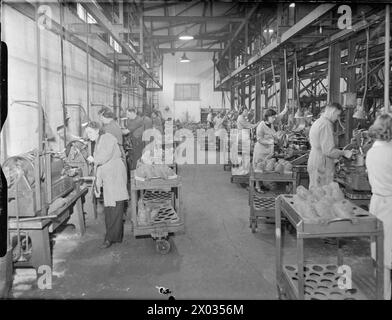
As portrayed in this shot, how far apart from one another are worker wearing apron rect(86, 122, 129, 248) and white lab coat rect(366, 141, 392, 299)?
3.07m

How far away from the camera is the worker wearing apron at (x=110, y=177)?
16.6 feet

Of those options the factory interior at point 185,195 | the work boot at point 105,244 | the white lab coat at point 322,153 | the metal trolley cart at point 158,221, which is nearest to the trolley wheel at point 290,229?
the factory interior at point 185,195

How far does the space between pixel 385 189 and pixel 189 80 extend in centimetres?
2019

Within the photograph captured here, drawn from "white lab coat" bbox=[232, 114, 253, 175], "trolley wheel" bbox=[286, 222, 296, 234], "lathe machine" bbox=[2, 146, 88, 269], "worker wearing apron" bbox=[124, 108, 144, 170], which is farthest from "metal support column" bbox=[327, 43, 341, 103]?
"lathe machine" bbox=[2, 146, 88, 269]

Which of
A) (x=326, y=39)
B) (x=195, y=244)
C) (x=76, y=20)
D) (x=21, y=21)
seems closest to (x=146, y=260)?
(x=195, y=244)

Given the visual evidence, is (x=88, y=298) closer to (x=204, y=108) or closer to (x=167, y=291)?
(x=167, y=291)

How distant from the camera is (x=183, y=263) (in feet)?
15.0

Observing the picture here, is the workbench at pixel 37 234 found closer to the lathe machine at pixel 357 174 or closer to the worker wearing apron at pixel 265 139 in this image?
the lathe machine at pixel 357 174

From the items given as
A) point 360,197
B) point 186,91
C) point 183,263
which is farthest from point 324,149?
point 186,91

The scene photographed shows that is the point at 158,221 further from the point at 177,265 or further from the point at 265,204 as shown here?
the point at 265,204

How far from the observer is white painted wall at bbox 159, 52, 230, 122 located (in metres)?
22.6

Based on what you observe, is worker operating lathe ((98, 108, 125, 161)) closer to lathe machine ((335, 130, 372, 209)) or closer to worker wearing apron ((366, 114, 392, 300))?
lathe machine ((335, 130, 372, 209))

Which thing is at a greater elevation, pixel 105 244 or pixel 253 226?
pixel 253 226

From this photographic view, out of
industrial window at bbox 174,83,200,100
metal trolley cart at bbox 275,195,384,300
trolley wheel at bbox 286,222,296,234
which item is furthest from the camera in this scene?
industrial window at bbox 174,83,200,100
